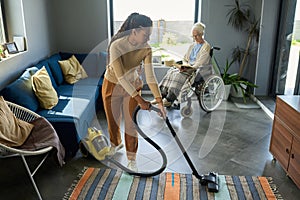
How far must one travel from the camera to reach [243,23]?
4.79 meters

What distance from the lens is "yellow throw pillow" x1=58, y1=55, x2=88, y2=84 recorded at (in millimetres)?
4168

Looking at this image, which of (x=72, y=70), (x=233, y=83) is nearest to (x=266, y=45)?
(x=233, y=83)

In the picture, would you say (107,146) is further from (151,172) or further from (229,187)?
(229,187)

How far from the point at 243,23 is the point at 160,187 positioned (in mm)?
3347

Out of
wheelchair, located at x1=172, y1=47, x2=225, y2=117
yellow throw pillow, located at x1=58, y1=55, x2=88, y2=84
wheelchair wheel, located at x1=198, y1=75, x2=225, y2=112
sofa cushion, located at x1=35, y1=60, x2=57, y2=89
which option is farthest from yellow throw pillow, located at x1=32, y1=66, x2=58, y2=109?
wheelchair wheel, located at x1=198, y1=75, x2=225, y2=112

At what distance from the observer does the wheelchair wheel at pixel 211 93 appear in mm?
3986

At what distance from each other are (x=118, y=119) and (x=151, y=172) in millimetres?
580

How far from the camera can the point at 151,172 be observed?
2.68m

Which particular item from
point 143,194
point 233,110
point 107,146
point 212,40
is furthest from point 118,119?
point 212,40

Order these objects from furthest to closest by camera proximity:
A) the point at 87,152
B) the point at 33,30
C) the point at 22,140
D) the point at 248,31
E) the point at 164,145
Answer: the point at 248,31, the point at 33,30, the point at 164,145, the point at 87,152, the point at 22,140

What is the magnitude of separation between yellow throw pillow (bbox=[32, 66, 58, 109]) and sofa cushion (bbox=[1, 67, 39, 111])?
0.15ft

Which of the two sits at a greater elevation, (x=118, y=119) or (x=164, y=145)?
(x=118, y=119)

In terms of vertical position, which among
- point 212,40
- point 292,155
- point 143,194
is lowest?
point 143,194

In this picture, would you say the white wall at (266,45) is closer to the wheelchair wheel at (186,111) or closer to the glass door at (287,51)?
the glass door at (287,51)
